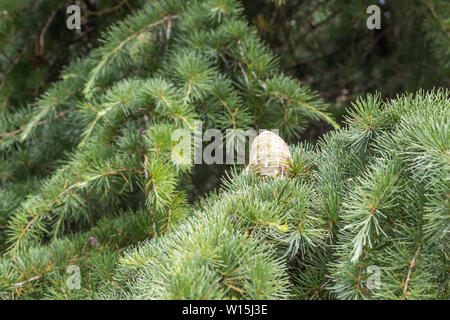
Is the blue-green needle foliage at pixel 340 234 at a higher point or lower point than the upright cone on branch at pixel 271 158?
lower

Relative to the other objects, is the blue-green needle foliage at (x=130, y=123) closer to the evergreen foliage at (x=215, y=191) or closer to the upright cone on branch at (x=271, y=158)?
the evergreen foliage at (x=215, y=191)

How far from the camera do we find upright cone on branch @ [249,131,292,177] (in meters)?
0.72

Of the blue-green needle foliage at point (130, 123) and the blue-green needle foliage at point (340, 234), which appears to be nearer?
the blue-green needle foliage at point (340, 234)

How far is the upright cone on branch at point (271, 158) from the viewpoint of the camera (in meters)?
0.72

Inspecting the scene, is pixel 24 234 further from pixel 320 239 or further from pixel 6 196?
pixel 320 239

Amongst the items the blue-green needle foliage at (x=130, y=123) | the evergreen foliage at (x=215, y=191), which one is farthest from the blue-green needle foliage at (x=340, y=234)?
the blue-green needle foliage at (x=130, y=123)

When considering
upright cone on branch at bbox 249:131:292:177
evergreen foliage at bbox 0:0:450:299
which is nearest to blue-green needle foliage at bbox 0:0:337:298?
evergreen foliage at bbox 0:0:450:299

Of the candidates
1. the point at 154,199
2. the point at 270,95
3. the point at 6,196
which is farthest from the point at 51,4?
the point at 154,199

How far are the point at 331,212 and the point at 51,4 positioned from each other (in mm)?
1292

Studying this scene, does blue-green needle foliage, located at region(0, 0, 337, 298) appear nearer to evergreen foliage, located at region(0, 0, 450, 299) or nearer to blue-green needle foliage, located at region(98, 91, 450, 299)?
evergreen foliage, located at region(0, 0, 450, 299)

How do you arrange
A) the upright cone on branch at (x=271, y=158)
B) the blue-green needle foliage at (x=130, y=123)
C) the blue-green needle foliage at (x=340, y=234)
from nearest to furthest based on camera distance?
the blue-green needle foliage at (x=340, y=234) → the upright cone on branch at (x=271, y=158) → the blue-green needle foliage at (x=130, y=123)

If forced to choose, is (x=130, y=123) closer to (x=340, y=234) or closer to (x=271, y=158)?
(x=271, y=158)

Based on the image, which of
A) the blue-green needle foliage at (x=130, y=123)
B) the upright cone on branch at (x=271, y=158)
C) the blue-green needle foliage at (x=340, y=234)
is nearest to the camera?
the blue-green needle foliage at (x=340, y=234)

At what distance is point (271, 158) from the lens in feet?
2.39
